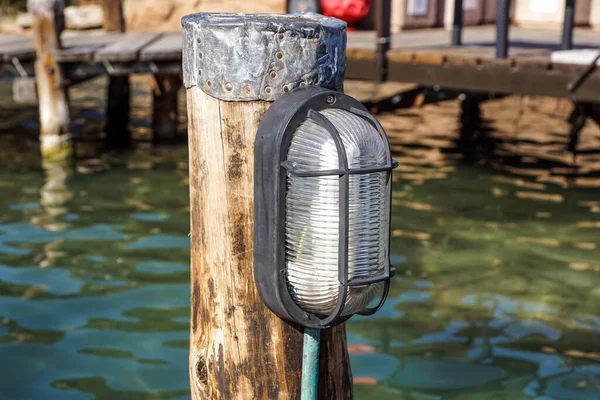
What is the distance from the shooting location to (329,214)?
212 centimetres

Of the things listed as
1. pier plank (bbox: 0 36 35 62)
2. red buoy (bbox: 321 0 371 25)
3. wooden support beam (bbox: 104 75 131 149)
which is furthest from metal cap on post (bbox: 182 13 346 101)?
red buoy (bbox: 321 0 371 25)

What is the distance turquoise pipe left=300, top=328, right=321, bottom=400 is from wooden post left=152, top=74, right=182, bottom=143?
27.1ft

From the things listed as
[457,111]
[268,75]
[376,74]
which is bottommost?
[457,111]

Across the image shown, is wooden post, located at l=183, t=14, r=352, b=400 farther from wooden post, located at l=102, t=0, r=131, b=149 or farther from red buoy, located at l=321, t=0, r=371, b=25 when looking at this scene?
red buoy, located at l=321, t=0, r=371, b=25

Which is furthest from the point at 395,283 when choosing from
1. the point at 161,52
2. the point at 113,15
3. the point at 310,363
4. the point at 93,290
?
the point at 113,15

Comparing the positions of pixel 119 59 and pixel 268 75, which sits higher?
pixel 268 75

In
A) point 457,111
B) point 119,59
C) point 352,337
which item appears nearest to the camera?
point 352,337

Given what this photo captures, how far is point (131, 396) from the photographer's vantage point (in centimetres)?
431

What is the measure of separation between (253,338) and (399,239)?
4559mm

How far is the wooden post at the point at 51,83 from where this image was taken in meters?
8.80

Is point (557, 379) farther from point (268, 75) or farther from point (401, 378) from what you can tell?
point (268, 75)

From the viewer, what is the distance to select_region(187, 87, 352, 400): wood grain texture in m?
2.24

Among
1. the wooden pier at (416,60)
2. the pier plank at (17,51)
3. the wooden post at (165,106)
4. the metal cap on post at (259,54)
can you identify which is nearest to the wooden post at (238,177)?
the metal cap on post at (259,54)

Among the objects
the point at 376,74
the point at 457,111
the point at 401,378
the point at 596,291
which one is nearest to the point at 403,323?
the point at 401,378
